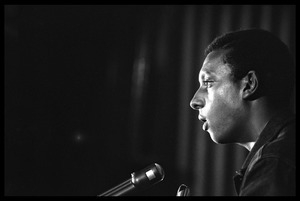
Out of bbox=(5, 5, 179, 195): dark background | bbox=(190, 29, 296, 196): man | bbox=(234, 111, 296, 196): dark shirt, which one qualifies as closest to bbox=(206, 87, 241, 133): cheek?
bbox=(190, 29, 296, 196): man

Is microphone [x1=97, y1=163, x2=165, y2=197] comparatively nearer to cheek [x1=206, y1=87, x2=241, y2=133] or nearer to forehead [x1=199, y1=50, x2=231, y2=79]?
cheek [x1=206, y1=87, x2=241, y2=133]

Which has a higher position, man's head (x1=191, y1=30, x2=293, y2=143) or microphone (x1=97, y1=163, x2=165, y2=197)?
man's head (x1=191, y1=30, x2=293, y2=143)

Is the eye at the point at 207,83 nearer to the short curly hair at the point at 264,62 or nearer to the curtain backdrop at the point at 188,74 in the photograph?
the short curly hair at the point at 264,62

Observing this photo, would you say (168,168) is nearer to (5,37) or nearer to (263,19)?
(263,19)

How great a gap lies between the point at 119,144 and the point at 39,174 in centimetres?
62

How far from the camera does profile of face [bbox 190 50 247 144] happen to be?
5.14 feet

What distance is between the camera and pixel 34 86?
3.21m

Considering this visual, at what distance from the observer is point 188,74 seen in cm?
324

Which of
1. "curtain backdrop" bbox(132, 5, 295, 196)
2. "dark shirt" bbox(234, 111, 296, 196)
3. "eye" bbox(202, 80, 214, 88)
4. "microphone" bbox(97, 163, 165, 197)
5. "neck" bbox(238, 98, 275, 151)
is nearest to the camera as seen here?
"dark shirt" bbox(234, 111, 296, 196)

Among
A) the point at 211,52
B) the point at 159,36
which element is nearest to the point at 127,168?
the point at 159,36

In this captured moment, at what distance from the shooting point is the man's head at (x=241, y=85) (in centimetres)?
156

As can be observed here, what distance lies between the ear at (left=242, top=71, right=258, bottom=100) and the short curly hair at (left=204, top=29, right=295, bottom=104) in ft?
0.05

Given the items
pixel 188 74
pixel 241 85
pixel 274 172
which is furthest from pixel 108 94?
pixel 274 172

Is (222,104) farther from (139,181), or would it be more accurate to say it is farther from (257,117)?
(139,181)
